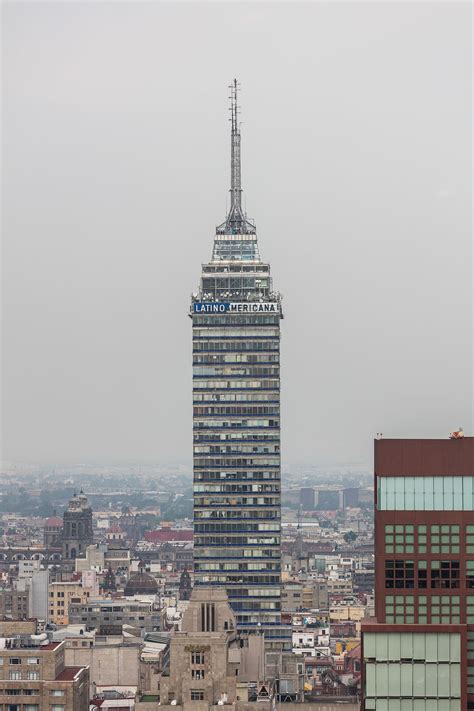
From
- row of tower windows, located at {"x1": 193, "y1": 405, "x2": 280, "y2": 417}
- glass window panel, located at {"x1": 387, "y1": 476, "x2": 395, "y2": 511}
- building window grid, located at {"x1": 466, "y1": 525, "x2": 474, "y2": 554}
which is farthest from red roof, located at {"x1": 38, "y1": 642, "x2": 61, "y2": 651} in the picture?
building window grid, located at {"x1": 466, "y1": 525, "x2": 474, "y2": 554}

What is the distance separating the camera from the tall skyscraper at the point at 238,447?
144 m

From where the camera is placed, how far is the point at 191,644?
11294 centimetres

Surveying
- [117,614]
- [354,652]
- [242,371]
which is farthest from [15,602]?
[242,371]

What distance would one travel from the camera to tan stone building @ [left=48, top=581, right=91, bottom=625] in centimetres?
19100

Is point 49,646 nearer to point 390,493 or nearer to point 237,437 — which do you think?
point 390,493

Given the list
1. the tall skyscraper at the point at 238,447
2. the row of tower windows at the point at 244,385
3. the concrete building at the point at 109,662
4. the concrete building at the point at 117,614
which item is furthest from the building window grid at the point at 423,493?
the concrete building at the point at 117,614

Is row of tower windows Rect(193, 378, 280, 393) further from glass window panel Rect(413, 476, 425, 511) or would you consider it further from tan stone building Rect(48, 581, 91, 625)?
glass window panel Rect(413, 476, 425, 511)

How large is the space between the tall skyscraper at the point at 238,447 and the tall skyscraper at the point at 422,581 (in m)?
60.0

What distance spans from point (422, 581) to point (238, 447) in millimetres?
62476

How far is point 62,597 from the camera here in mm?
194750

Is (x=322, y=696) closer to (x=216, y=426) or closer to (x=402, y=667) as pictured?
(x=216, y=426)

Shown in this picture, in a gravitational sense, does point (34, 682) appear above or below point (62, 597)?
below

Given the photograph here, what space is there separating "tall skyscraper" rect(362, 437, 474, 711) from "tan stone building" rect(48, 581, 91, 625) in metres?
107

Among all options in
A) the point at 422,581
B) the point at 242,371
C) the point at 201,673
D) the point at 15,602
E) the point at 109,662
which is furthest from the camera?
the point at 15,602
